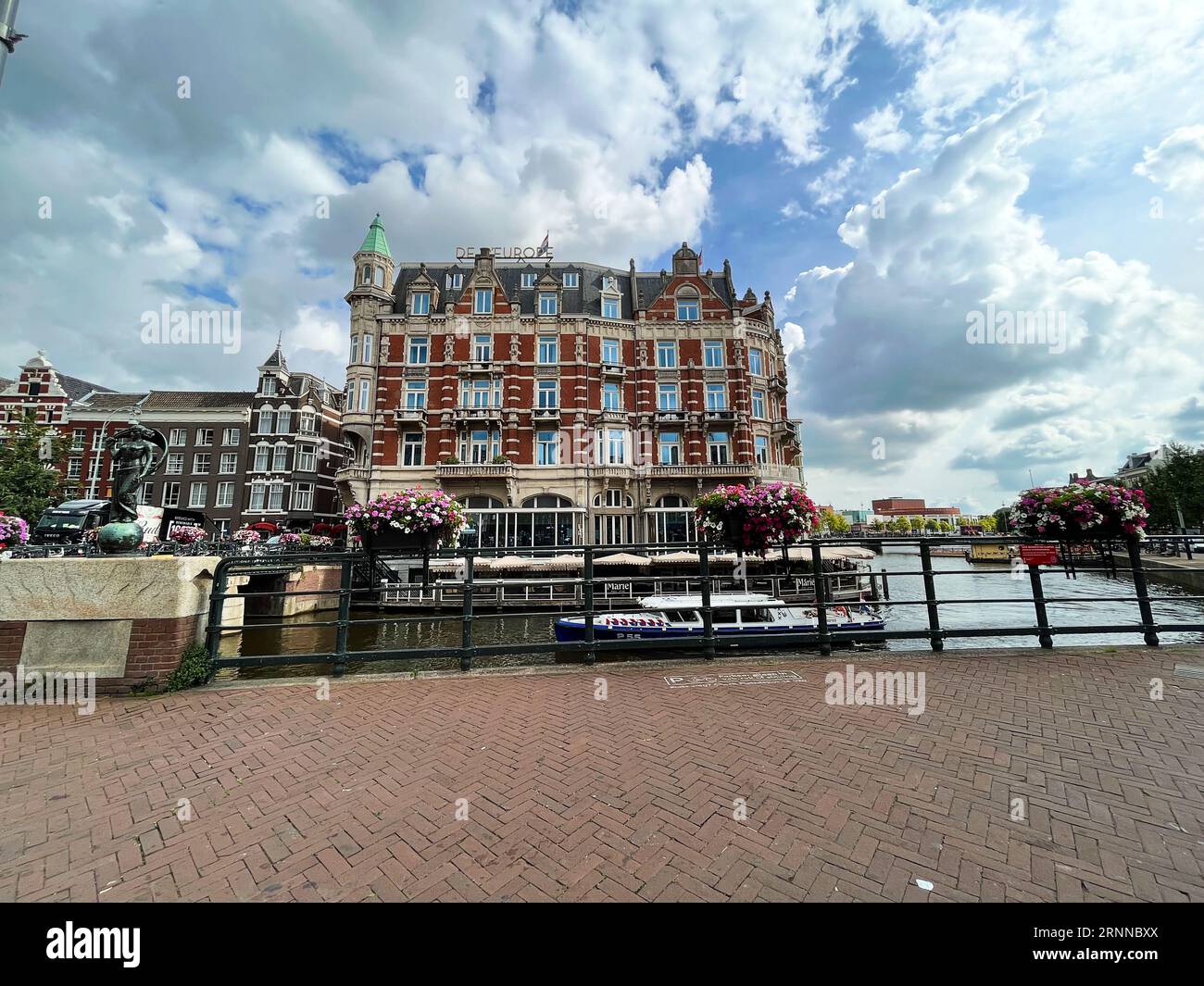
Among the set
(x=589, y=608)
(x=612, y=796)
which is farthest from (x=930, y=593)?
(x=612, y=796)

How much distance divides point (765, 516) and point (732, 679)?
9.52ft

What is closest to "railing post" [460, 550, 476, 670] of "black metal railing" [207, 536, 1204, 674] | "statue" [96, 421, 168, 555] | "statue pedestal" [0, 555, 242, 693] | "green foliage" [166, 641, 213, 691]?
"black metal railing" [207, 536, 1204, 674]

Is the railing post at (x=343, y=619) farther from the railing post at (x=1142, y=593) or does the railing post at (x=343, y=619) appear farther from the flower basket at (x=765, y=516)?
the railing post at (x=1142, y=593)

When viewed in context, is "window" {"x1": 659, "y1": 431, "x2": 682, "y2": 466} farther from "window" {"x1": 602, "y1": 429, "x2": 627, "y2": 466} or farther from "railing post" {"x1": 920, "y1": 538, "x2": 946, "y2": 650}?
"railing post" {"x1": 920, "y1": 538, "x2": 946, "y2": 650}

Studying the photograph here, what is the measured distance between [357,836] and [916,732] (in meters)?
4.15

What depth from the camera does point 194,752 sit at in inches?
145

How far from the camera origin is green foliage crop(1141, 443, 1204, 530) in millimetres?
37156

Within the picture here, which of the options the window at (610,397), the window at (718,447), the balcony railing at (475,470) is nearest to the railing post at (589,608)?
the balcony railing at (475,470)

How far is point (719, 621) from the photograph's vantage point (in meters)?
13.6

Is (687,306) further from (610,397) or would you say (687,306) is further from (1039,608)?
(1039,608)

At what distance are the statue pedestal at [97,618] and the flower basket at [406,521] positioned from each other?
1.93 meters
